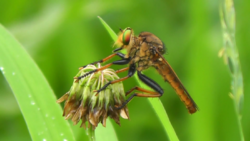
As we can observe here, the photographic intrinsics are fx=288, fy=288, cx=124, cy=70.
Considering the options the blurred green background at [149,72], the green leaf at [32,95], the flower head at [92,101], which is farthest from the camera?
the blurred green background at [149,72]

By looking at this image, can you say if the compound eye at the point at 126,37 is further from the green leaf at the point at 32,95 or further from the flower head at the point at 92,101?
the green leaf at the point at 32,95

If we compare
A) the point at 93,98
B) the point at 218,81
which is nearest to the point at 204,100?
the point at 218,81

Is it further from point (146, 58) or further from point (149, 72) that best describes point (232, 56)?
point (149, 72)

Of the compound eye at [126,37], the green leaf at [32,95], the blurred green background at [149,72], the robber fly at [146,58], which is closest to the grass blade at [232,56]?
the robber fly at [146,58]

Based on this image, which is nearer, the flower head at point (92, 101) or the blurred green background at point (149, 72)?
the flower head at point (92, 101)

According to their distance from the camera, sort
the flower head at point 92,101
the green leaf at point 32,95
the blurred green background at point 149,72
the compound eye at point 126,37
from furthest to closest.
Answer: the blurred green background at point 149,72 → the compound eye at point 126,37 → the flower head at point 92,101 → the green leaf at point 32,95

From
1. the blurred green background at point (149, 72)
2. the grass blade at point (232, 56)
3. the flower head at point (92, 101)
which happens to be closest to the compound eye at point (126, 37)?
the flower head at point (92, 101)

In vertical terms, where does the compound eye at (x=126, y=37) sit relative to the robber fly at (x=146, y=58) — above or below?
above
